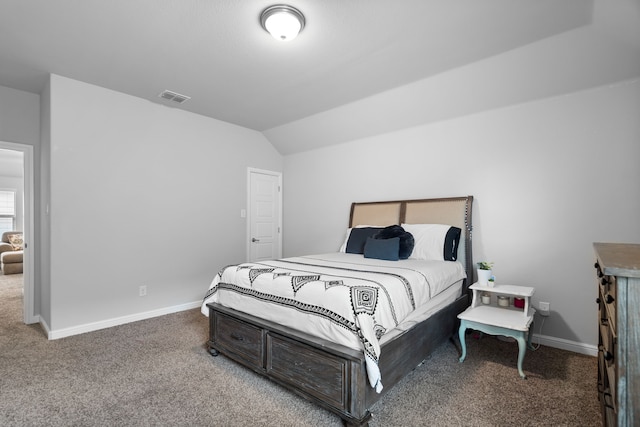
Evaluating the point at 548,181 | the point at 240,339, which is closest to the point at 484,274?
the point at 548,181

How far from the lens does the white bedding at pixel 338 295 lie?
178 cm

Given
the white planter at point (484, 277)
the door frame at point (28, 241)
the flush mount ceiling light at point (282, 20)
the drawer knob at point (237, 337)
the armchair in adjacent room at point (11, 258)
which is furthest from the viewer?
the armchair in adjacent room at point (11, 258)

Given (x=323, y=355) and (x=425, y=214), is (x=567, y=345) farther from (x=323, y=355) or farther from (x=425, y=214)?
(x=323, y=355)

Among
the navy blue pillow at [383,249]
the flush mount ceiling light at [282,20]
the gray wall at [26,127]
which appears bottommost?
the navy blue pillow at [383,249]

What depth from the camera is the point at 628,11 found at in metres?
2.03

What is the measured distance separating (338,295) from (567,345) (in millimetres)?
2410

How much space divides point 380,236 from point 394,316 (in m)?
1.56

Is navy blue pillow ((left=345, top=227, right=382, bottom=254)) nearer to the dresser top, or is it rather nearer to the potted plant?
the potted plant

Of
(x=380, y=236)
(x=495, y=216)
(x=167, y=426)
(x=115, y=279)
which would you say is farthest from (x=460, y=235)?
(x=115, y=279)

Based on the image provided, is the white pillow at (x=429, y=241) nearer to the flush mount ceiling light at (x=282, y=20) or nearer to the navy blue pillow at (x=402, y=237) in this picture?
the navy blue pillow at (x=402, y=237)

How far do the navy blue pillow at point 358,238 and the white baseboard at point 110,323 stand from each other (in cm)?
221

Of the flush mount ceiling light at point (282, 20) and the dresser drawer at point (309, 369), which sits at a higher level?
the flush mount ceiling light at point (282, 20)

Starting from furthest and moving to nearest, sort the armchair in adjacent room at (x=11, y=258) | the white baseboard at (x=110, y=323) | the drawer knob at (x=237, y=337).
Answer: the armchair in adjacent room at (x=11, y=258) → the white baseboard at (x=110, y=323) → the drawer knob at (x=237, y=337)

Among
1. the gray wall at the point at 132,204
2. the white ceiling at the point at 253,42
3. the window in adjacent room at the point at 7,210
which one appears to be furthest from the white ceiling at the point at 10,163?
the white ceiling at the point at 253,42
